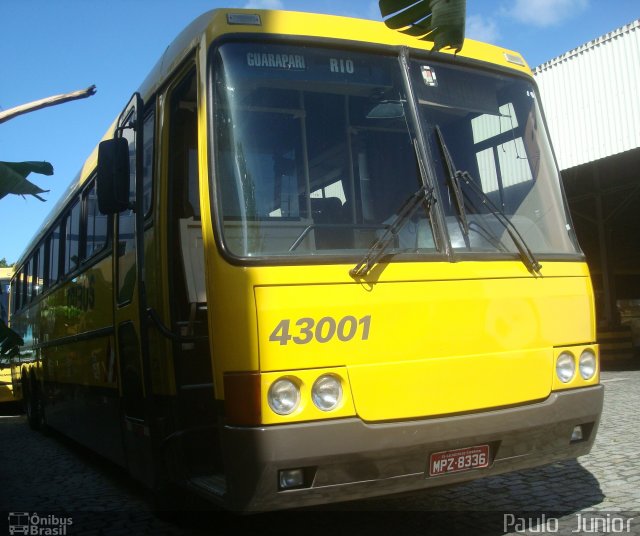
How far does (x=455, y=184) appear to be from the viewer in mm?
4566

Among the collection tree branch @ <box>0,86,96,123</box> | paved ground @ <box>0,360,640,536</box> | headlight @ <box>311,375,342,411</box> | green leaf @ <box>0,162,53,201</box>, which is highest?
tree branch @ <box>0,86,96,123</box>

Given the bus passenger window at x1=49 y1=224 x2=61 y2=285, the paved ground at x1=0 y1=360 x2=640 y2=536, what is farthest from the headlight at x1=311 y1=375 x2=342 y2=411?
the bus passenger window at x1=49 y1=224 x2=61 y2=285

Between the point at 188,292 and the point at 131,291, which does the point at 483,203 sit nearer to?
the point at 188,292

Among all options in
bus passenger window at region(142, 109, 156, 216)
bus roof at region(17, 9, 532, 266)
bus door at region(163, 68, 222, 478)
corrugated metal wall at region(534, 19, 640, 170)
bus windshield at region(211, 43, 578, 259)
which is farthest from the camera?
corrugated metal wall at region(534, 19, 640, 170)

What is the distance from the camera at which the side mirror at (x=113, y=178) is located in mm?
4742

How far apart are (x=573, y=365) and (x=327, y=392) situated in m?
1.67

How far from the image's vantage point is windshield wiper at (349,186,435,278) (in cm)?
409

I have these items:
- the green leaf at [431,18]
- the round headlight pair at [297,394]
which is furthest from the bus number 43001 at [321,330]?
the green leaf at [431,18]

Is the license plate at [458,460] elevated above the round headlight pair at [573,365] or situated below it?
below

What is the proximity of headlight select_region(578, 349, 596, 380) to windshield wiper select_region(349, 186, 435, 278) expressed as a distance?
1355 millimetres

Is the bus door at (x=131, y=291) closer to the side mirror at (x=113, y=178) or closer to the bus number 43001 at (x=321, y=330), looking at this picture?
the side mirror at (x=113, y=178)

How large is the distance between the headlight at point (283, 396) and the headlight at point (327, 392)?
0.09 meters

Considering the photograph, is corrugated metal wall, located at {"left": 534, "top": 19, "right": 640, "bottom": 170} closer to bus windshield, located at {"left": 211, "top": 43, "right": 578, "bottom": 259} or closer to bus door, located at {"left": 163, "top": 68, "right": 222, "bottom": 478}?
bus windshield, located at {"left": 211, "top": 43, "right": 578, "bottom": 259}

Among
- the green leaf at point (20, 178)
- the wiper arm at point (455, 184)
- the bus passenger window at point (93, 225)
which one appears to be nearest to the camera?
the wiper arm at point (455, 184)
